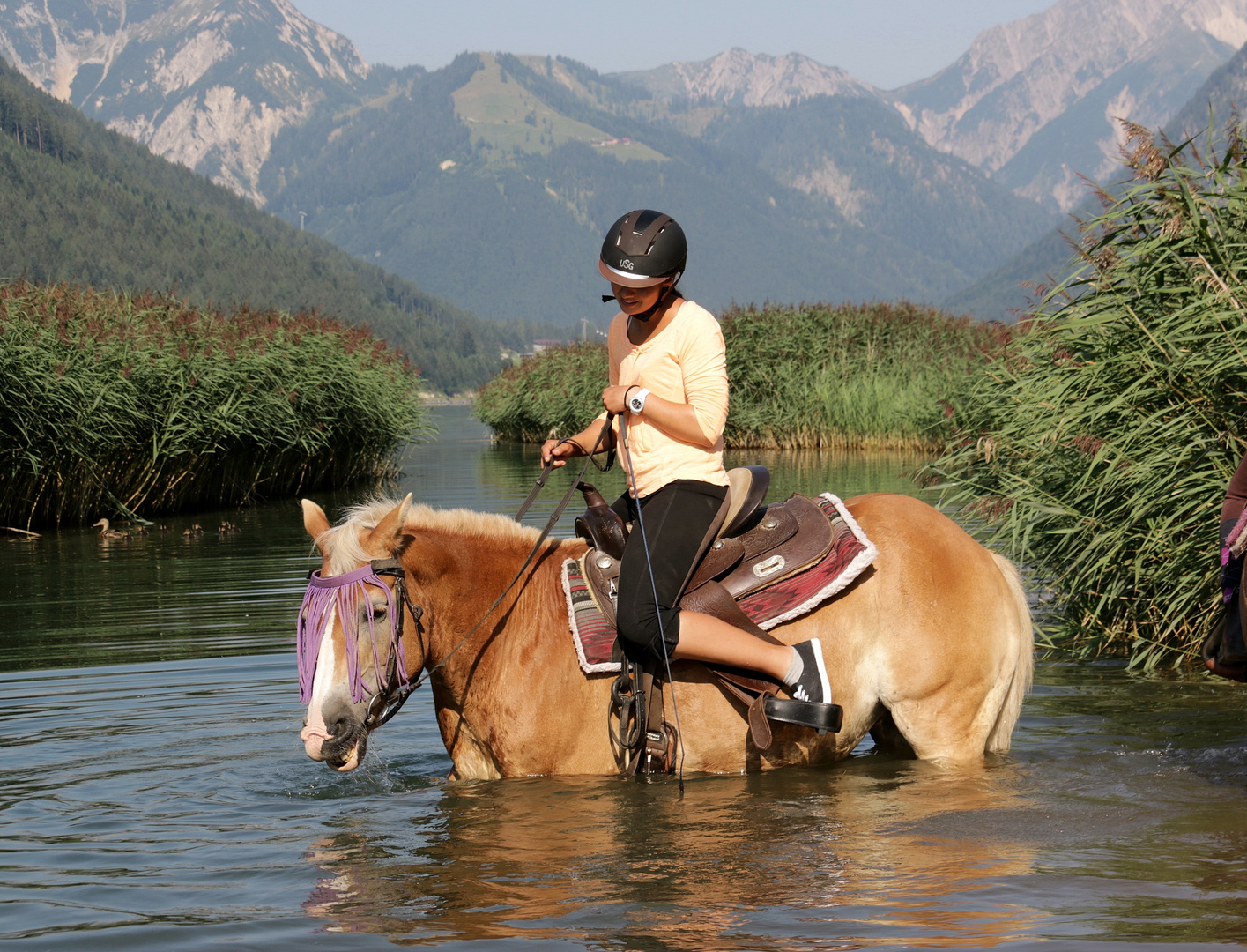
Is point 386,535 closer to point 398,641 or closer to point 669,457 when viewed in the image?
point 398,641

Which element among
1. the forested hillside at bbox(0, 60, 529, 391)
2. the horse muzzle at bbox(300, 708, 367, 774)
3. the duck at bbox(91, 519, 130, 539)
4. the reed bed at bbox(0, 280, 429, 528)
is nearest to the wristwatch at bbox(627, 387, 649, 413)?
the horse muzzle at bbox(300, 708, 367, 774)

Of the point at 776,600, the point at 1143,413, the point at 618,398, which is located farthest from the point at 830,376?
the point at 618,398

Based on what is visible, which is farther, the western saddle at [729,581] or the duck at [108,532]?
the duck at [108,532]

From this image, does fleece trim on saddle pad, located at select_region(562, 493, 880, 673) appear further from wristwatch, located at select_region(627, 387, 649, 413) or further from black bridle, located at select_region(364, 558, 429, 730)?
wristwatch, located at select_region(627, 387, 649, 413)

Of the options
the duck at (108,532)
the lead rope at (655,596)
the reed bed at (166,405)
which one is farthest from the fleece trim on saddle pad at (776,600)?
the duck at (108,532)

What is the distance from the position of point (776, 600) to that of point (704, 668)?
43 cm

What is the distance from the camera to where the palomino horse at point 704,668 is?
510 cm

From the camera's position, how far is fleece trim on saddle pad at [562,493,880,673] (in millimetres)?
5066

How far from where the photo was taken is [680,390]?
4879mm

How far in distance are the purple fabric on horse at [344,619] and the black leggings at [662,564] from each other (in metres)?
0.97

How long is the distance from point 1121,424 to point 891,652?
334 cm

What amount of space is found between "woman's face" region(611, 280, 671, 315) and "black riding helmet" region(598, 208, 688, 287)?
0.04 m

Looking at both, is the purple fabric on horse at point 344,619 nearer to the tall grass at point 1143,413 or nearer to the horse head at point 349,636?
the horse head at point 349,636

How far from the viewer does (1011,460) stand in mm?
9211
